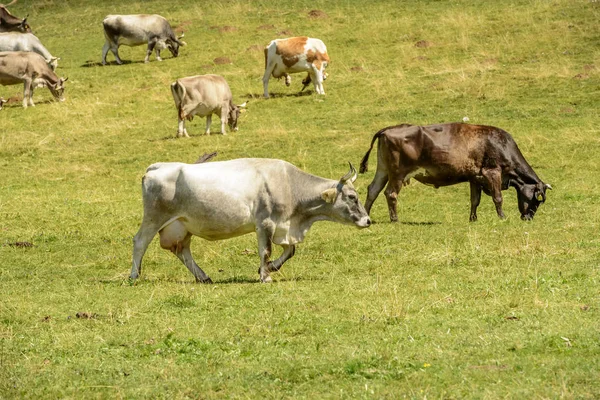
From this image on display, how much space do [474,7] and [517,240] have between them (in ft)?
77.0

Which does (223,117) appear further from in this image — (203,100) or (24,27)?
(24,27)

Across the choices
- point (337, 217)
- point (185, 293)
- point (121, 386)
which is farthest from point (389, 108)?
point (121, 386)

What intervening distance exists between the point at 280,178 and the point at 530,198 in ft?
20.0

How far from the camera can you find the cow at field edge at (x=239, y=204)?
13625 millimetres

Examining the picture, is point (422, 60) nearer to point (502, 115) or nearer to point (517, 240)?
point (502, 115)

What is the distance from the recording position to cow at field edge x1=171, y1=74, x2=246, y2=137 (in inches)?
1025

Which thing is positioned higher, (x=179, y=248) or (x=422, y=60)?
(x=179, y=248)

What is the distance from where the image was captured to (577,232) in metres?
16.1

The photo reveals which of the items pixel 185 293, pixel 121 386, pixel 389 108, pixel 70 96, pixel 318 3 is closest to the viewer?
pixel 121 386

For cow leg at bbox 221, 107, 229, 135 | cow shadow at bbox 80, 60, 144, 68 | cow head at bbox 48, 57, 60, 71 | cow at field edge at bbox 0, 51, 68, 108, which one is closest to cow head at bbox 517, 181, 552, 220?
cow leg at bbox 221, 107, 229, 135

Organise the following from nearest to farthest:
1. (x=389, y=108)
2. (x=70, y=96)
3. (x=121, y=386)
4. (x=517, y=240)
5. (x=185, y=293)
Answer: (x=121, y=386) < (x=185, y=293) < (x=517, y=240) < (x=389, y=108) < (x=70, y=96)

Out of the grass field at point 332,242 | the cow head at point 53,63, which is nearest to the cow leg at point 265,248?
the grass field at point 332,242

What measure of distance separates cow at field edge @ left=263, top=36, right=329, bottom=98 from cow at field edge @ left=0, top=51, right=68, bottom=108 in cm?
591

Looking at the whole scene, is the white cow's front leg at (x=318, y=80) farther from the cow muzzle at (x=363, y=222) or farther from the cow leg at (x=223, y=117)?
the cow muzzle at (x=363, y=222)
